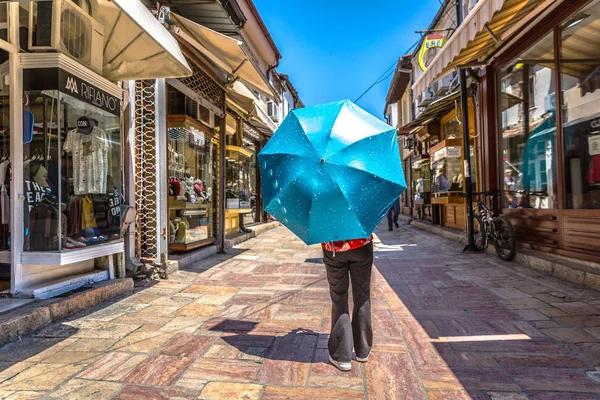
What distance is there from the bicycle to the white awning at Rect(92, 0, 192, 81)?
5.52 metres

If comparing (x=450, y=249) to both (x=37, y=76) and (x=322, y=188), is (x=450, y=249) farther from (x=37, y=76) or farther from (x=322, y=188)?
(x=37, y=76)

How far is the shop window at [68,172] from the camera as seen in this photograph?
4.12 meters

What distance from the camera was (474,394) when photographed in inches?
93.9

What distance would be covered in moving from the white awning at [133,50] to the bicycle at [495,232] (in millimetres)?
5517

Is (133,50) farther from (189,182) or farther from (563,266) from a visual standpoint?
(563,266)

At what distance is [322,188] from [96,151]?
3.57 meters

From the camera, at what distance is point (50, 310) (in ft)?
12.2

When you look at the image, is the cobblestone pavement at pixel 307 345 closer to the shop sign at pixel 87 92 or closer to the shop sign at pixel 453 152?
the shop sign at pixel 87 92

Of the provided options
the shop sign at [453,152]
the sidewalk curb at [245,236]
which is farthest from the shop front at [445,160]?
the sidewalk curb at [245,236]

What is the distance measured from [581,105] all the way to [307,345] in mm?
5023

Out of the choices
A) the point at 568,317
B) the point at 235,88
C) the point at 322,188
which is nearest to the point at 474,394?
the point at 322,188

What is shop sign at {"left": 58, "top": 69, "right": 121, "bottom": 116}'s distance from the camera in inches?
162

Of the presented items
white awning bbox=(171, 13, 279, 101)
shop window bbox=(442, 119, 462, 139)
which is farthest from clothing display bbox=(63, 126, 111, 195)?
shop window bbox=(442, 119, 462, 139)

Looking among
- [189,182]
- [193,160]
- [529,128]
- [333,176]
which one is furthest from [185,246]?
[529,128]
